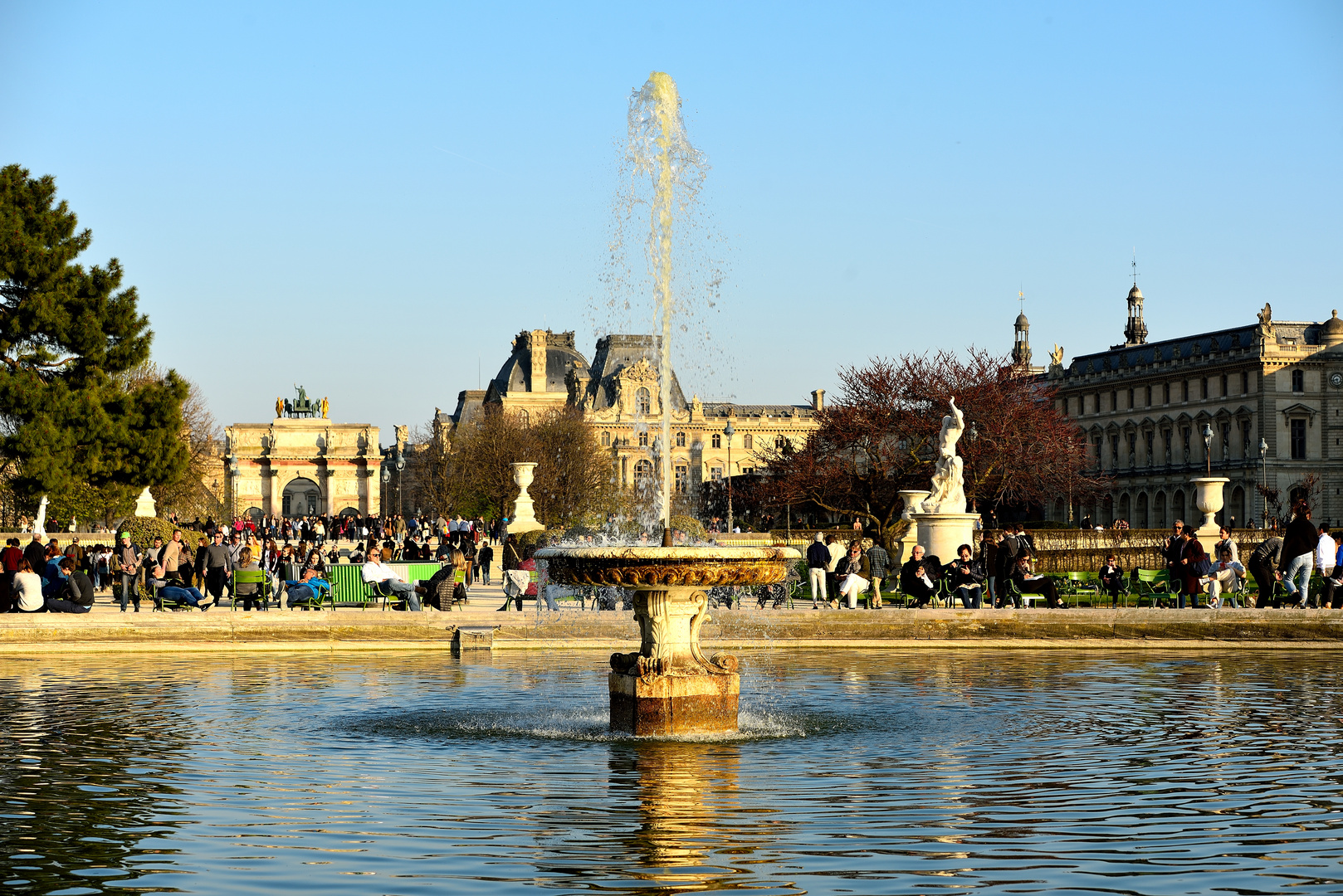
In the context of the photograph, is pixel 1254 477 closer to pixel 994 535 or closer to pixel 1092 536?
pixel 1092 536

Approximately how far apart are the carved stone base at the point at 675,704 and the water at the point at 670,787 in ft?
0.66

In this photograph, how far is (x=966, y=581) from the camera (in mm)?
22078

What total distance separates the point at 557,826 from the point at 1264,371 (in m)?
97.6

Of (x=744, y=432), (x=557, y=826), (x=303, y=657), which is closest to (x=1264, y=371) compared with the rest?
(x=744, y=432)

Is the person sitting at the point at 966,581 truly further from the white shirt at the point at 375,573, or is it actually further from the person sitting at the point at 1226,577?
the white shirt at the point at 375,573

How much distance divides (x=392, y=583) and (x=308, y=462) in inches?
3903

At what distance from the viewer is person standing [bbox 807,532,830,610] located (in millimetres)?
25750

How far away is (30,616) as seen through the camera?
18188mm

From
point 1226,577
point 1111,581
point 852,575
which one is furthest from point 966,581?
point 1226,577

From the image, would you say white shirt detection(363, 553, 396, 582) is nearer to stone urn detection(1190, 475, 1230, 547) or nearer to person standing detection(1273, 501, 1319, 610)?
person standing detection(1273, 501, 1319, 610)

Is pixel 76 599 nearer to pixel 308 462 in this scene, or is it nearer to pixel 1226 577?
pixel 1226 577

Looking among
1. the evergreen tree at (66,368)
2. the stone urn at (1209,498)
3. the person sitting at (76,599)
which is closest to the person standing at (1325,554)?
the stone urn at (1209,498)

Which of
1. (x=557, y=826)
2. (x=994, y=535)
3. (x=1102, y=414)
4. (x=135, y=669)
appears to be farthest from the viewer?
(x=1102, y=414)

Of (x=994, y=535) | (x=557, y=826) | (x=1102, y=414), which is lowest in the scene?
(x=557, y=826)
